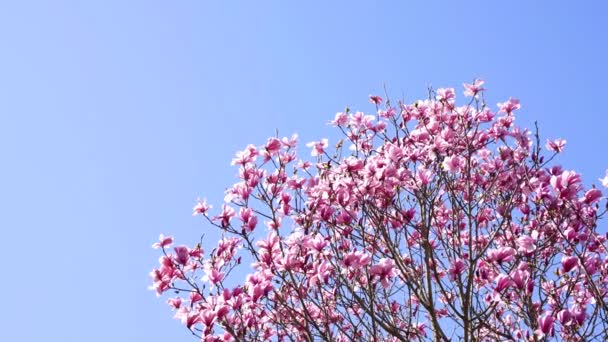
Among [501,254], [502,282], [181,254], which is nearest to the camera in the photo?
[502,282]

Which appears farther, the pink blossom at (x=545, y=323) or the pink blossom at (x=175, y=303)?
the pink blossom at (x=175, y=303)

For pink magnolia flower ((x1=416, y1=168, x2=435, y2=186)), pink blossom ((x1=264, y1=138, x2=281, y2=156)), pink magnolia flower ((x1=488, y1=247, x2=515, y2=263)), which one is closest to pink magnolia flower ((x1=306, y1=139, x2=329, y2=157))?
pink blossom ((x1=264, y1=138, x2=281, y2=156))

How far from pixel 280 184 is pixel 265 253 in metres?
0.92

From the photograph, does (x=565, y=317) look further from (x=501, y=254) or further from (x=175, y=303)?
(x=175, y=303)

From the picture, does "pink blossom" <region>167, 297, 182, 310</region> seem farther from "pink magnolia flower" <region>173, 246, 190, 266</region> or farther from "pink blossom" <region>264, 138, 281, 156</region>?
"pink blossom" <region>264, 138, 281, 156</region>

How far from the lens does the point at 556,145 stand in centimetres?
621

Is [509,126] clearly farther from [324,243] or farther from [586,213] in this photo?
[324,243]

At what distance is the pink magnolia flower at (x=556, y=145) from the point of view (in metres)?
6.17

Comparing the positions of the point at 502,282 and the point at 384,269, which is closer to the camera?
the point at 502,282

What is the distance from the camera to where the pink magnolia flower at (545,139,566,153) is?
617 cm

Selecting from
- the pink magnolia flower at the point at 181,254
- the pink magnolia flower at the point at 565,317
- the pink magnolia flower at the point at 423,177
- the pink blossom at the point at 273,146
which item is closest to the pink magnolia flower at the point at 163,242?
the pink magnolia flower at the point at 181,254

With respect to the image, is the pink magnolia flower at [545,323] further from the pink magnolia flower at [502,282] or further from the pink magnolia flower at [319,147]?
the pink magnolia flower at [319,147]

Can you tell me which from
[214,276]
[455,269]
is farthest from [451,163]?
[214,276]

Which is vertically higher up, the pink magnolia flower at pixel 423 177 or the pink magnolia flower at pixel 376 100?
the pink magnolia flower at pixel 376 100
